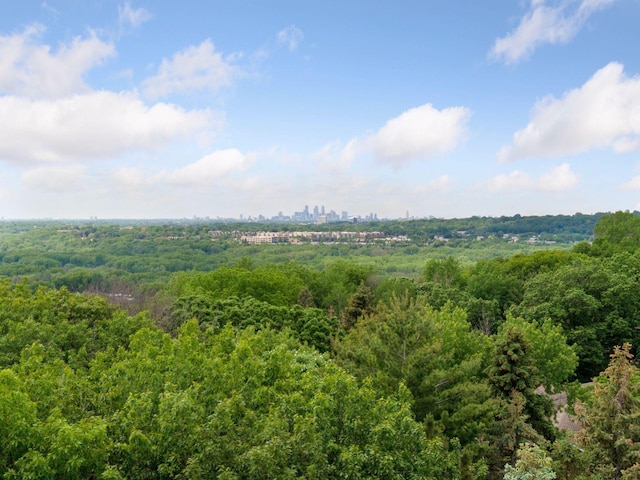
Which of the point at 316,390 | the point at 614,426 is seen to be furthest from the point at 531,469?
the point at 316,390

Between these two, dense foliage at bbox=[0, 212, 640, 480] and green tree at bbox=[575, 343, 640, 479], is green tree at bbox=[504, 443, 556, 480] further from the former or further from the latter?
green tree at bbox=[575, 343, 640, 479]

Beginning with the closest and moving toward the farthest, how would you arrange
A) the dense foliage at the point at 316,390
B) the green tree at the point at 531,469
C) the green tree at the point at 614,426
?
the dense foliage at the point at 316,390
the green tree at the point at 531,469
the green tree at the point at 614,426

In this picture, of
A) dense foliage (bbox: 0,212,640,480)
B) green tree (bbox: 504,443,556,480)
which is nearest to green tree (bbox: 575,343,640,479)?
dense foliage (bbox: 0,212,640,480)

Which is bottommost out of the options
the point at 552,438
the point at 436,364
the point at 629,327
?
the point at 552,438

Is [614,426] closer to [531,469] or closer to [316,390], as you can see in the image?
[531,469]

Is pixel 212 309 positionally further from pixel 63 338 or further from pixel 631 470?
pixel 631 470

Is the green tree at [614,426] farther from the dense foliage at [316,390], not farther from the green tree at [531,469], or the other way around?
the green tree at [531,469]

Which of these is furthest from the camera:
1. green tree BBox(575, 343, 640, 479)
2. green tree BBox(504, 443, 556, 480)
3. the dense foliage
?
green tree BBox(575, 343, 640, 479)

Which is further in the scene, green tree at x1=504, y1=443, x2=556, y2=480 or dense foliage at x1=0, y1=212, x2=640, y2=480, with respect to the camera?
green tree at x1=504, y1=443, x2=556, y2=480

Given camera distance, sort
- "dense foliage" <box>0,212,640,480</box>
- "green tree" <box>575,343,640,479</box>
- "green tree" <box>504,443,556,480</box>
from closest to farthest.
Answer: "dense foliage" <box>0,212,640,480</box> < "green tree" <box>504,443,556,480</box> < "green tree" <box>575,343,640,479</box>

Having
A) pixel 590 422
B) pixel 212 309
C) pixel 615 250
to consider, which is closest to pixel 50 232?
pixel 212 309

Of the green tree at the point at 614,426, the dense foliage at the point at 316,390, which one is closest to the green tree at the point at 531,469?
the dense foliage at the point at 316,390
